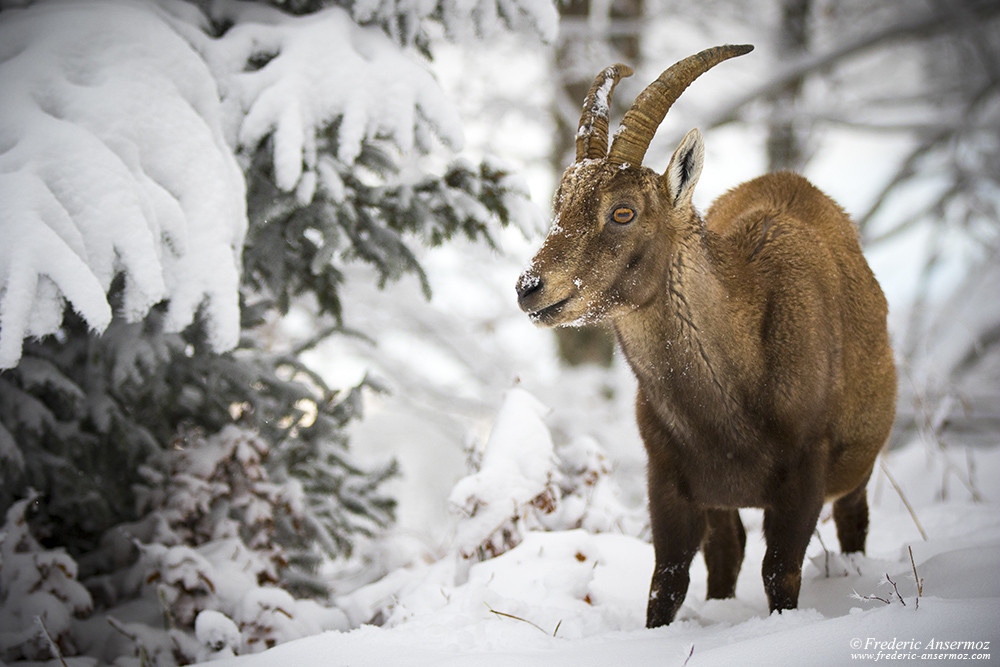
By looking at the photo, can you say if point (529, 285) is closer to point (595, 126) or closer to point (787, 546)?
point (595, 126)

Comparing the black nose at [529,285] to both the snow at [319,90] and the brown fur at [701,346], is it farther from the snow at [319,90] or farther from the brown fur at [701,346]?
the snow at [319,90]

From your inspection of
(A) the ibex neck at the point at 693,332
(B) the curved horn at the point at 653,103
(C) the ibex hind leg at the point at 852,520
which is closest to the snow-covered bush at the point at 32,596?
(A) the ibex neck at the point at 693,332

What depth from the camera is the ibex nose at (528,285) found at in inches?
110

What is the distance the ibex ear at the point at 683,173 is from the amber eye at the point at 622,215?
237mm

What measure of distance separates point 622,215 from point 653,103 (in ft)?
1.49

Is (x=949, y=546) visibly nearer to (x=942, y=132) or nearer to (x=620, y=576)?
(x=620, y=576)

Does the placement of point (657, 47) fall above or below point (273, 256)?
above

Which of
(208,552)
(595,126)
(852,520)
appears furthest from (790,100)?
(208,552)

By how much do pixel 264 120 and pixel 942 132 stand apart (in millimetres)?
9305

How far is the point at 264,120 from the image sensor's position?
3.44 m

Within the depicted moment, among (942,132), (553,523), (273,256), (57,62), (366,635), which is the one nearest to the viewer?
(366,635)

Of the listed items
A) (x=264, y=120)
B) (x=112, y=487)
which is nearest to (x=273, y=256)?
(x=264, y=120)

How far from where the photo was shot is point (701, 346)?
9.60 feet

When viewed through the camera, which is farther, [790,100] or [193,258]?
[790,100]
